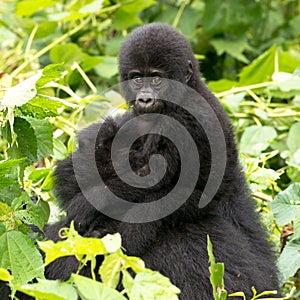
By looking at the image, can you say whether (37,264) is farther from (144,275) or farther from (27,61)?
(27,61)

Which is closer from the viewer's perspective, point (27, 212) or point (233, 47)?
point (27, 212)

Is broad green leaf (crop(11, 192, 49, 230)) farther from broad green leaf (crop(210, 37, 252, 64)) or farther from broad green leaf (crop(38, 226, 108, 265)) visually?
broad green leaf (crop(210, 37, 252, 64))

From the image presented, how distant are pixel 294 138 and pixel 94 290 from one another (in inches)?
89.5

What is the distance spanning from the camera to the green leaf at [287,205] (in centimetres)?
243

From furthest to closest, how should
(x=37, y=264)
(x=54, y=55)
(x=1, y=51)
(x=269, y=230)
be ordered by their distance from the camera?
(x=1, y=51)
(x=54, y=55)
(x=269, y=230)
(x=37, y=264)

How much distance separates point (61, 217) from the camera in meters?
2.47

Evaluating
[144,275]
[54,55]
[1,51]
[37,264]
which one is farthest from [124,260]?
[1,51]

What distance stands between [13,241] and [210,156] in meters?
0.67

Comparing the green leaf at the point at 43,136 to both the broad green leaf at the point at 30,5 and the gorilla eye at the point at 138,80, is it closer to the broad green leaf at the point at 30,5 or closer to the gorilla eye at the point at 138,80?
the gorilla eye at the point at 138,80

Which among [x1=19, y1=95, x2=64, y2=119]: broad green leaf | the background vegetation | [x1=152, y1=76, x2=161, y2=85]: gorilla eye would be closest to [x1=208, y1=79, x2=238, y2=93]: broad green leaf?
the background vegetation

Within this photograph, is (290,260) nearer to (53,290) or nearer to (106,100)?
(53,290)

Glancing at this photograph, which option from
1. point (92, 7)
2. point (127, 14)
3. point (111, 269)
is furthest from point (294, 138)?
point (111, 269)

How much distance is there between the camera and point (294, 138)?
3.52 metres

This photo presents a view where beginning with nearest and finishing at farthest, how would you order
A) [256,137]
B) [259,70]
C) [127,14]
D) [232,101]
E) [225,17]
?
[256,137] < [232,101] < [259,70] < [127,14] < [225,17]
